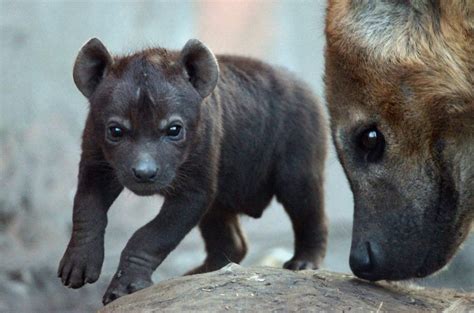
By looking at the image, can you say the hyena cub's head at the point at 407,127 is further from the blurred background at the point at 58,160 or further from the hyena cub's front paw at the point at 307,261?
the blurred background at the point at 58,160

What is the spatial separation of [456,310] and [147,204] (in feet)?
16.6

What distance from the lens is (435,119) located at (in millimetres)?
4301

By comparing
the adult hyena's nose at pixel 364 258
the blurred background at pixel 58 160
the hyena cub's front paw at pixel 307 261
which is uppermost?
the adult hyena's nose at pixel 364 258

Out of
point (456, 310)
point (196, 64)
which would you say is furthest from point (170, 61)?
point (456, 310)

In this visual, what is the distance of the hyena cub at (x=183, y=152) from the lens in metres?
4.80

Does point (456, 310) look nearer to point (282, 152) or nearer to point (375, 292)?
point (375, 292)

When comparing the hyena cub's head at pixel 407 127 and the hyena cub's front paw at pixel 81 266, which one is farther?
the hyena cub's front paw at pixel 81 266

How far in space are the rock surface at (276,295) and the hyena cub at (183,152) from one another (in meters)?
0.40

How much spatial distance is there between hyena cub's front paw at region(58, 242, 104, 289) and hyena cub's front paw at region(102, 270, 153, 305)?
0.10 meters

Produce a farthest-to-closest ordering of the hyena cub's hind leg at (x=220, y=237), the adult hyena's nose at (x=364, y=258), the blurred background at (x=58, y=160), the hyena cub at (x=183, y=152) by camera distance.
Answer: the blurred background at (x=58, y=160) → the hyena cub's hind leg at (x=220, y=237) → the hyena cub at (x=183, y=152) → the adult hyena's nose at (x=364, y=258)

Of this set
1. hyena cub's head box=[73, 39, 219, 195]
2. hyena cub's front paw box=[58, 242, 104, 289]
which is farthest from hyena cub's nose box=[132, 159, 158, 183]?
hyena cub's front paw box=[58, 242, 104, 289]

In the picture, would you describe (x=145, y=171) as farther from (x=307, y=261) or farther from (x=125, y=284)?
(x=307, y=261)

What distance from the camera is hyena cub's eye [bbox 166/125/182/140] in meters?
4.91

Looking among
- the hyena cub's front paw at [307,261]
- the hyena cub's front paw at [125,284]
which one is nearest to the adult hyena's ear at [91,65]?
the hyena cub's front paw at [125,284]
